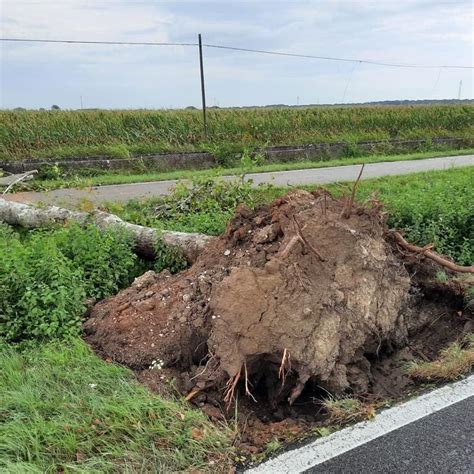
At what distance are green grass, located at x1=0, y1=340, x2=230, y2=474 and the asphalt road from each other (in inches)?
24.4

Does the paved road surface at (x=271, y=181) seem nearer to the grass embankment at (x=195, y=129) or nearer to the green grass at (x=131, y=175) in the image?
the green grass at (x=131, y=175)

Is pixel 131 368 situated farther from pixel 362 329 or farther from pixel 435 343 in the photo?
pixel 435 343

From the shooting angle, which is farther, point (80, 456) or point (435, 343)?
point (435, 343)

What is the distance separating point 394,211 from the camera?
20.1ft

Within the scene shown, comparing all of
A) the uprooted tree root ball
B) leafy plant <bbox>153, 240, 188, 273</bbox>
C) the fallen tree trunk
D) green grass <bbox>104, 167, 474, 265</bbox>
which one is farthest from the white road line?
leafy plant <bbox>153, 240, 188, 273</bbox>

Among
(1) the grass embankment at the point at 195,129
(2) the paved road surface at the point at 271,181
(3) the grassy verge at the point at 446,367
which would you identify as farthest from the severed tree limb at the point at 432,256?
(1) the grass embankment at the point at 195,129

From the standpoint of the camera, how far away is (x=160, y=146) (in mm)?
15289

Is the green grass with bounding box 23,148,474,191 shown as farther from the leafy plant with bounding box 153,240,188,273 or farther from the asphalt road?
the asphalt road

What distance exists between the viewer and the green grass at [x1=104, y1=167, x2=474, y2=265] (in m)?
5.77

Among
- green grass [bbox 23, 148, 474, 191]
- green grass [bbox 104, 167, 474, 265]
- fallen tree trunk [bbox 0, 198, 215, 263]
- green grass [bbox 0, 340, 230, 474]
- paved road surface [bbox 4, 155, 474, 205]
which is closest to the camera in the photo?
green grass [bbox 0, 340, 230, 474]

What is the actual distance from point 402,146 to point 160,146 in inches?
354

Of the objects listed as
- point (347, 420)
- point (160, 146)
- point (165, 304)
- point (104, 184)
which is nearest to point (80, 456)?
point (347, 420)

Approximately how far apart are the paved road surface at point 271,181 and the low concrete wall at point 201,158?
2.35 meters

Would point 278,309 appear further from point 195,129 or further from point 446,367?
point 195,129
